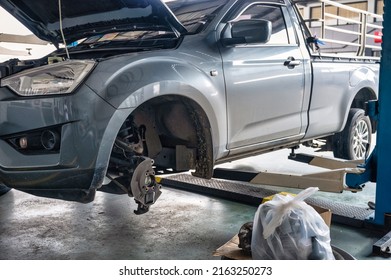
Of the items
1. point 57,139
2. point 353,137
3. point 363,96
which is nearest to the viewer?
point 57,139

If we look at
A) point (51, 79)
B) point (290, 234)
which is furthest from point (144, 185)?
point (290, 234)

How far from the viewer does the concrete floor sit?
2.55m

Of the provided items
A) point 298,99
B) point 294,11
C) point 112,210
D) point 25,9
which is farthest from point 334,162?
point 25,9

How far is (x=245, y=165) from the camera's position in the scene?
5.00 meters

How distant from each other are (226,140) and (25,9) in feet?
5.66

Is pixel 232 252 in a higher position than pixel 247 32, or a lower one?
lower

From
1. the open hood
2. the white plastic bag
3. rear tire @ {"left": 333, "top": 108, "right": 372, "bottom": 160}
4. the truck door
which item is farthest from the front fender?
rear tire @ {"left": 333, "top": 108, "right": 372, "bottom": 160}

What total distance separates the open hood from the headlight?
1.96ft

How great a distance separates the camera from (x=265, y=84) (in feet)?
9.77

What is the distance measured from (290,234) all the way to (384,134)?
124 cm

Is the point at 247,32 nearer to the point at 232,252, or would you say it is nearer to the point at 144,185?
the point at 144,185

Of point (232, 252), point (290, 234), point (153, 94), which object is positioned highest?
point (153, 94)

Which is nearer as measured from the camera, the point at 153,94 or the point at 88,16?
the point at 153,94
